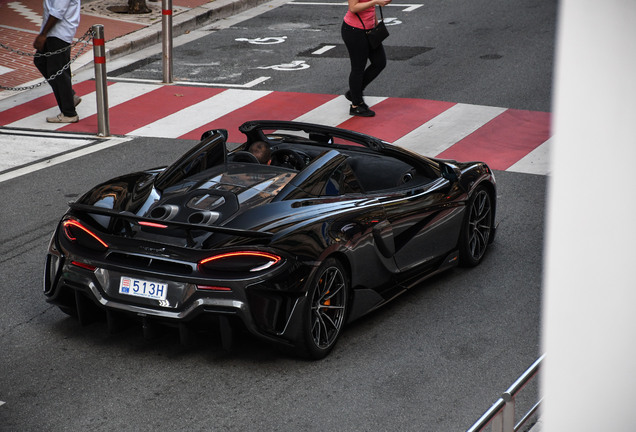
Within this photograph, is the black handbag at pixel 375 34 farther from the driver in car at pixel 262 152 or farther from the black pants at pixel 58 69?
the driver in car at pixel 262 152

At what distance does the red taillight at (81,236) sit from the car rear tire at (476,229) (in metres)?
2.90

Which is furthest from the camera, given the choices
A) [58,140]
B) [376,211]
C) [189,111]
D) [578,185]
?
[189,111]

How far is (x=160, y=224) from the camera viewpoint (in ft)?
17.6

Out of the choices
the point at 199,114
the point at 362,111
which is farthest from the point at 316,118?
the point at 199,114

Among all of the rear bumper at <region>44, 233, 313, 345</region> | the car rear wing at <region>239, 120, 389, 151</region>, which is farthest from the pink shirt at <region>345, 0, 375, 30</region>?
the rear bumper at <region>44, 233, 313, 345</region>

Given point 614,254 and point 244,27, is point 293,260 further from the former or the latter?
point 244,27

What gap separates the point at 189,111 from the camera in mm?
12352

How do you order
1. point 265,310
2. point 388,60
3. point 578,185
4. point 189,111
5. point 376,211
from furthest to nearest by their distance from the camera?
point 388,60, point 189,111, point 376,211, point 265,310, point 578,185

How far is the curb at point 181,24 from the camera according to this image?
1541 cm

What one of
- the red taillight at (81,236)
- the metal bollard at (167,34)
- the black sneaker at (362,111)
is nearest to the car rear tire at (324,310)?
the red taillight at (81,236)

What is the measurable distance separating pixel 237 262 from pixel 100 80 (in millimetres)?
6370

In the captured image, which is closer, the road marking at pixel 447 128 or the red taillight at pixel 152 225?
the red taillight at pixel 152 225

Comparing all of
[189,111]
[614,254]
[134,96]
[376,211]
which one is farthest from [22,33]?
[614,254]

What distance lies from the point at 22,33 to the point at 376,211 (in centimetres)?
1154
